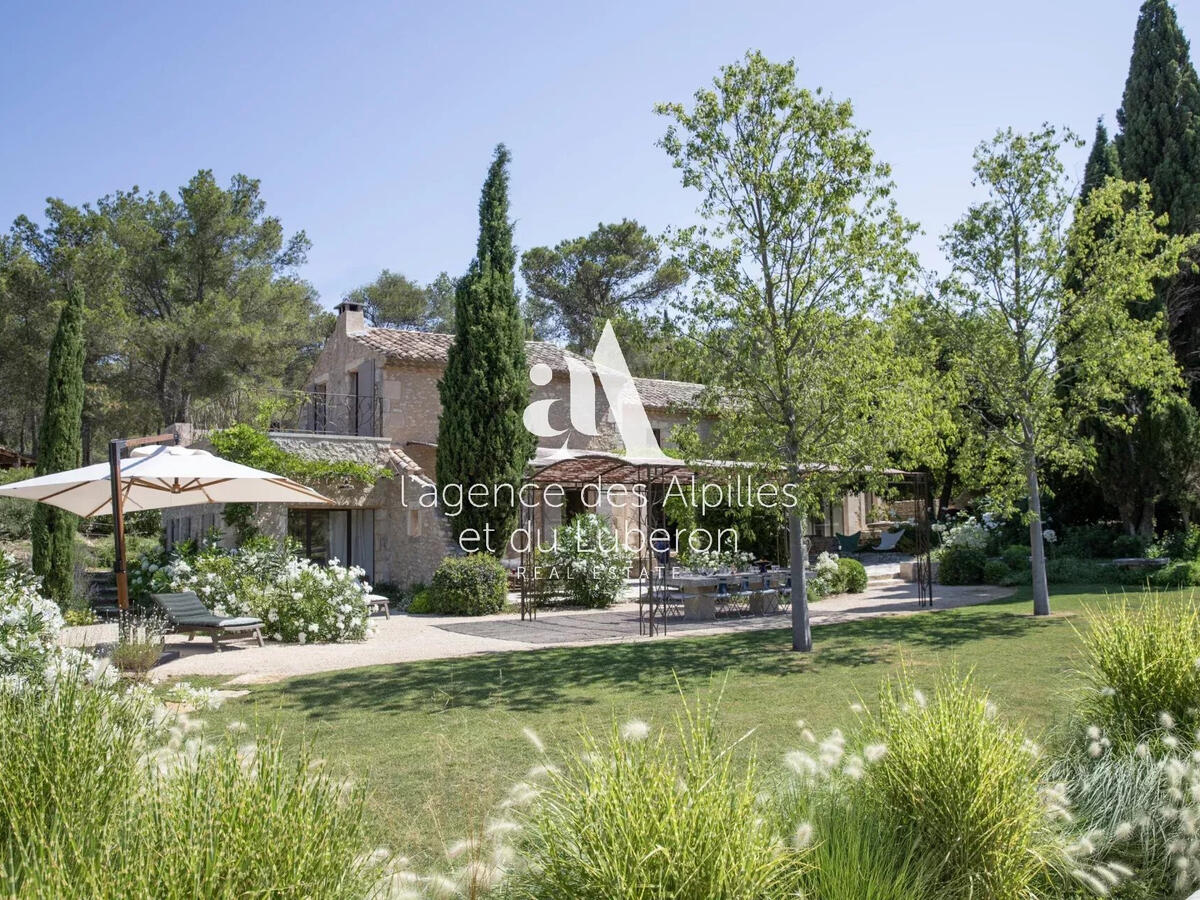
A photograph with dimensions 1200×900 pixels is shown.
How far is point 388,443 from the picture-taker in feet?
68.2

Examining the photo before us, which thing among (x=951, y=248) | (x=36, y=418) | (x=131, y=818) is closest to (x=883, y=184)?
(x=951, y=248)

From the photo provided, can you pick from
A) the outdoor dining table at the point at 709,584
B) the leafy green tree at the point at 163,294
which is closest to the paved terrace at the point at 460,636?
the outdoor dining table at the point at 709,584

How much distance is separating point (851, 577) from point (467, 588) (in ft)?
28.6

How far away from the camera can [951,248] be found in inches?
568

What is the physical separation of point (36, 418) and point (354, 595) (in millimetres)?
26764

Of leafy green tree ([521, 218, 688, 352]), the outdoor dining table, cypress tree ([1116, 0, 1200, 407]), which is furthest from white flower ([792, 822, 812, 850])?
leafy green tree ([521, 218, 688, 352])

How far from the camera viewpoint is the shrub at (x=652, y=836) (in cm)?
254

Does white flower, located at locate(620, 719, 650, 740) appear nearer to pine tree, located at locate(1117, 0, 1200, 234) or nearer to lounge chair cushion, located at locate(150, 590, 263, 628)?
lounge chair cushion, located at locate(150, 590, 263, 628)

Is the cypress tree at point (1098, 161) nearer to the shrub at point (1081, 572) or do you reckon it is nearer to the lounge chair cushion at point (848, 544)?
the shrub at point (1081, 572)

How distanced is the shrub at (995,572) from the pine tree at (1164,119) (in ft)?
28.4

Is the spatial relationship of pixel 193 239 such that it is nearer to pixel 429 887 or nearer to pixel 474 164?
pixel 474 164

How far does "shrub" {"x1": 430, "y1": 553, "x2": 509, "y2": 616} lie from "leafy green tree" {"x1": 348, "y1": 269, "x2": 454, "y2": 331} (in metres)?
25.2

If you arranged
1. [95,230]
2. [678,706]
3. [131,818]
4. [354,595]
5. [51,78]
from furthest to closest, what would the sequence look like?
[95,230] < [354,595] < [51,78] < [678,706] < [131,818]

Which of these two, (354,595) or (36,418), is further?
(36,418)
